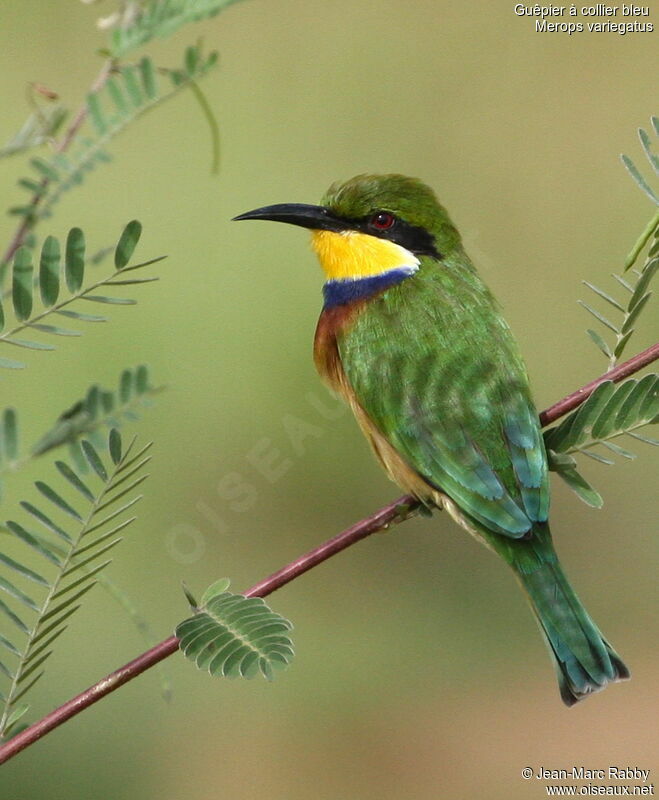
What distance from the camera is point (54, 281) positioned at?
0.70 meters

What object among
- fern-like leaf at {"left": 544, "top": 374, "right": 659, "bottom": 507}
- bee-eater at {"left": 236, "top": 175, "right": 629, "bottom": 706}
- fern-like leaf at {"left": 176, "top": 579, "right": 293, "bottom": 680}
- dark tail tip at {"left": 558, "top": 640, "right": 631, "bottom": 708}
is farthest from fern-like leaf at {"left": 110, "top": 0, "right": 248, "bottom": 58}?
dark tail tip at {"left": 558, "top": 640, "right": 631, "bottom": 708}

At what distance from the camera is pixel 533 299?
3150 millimetres

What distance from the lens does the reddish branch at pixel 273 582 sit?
66 centimetres

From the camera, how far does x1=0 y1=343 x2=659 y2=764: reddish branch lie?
66 cm

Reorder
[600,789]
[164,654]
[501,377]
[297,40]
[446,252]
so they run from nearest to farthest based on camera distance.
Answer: [164,654] < [501,377] < [446,252] < [600,789] < [297,40]

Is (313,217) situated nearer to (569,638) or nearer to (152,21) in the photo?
(569,638)

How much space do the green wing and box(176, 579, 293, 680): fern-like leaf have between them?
0.59m

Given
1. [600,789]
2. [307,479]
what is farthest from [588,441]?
[307,479]

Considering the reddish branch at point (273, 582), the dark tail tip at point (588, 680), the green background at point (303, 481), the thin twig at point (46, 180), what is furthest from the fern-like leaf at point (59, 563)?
the green background at point (303, 481)

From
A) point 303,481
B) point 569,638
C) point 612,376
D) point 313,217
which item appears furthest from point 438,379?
point 303,481

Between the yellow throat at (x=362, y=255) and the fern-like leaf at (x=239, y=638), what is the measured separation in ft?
3.19

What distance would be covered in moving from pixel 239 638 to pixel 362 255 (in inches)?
39.6

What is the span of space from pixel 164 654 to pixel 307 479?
2.19 m

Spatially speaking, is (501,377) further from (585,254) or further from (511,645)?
(585,254)
